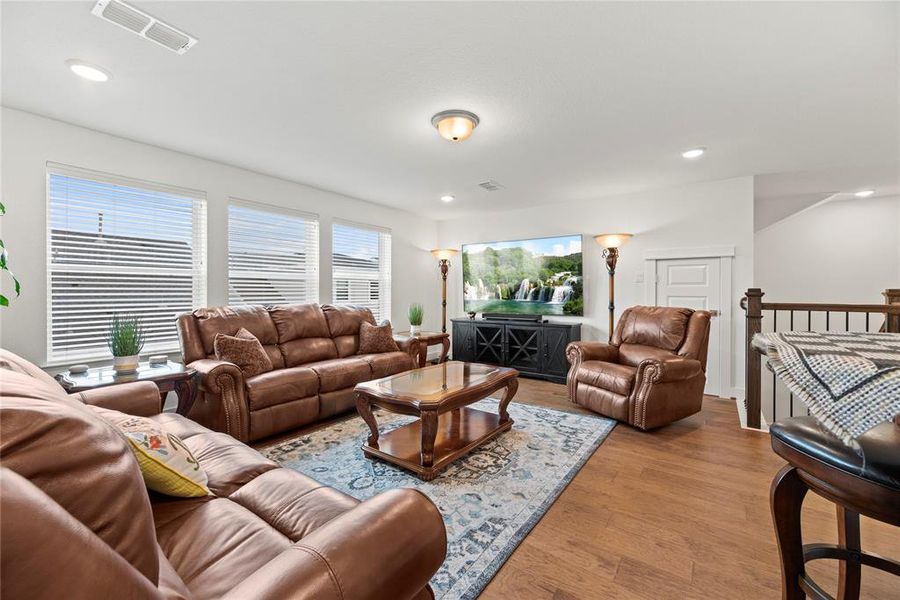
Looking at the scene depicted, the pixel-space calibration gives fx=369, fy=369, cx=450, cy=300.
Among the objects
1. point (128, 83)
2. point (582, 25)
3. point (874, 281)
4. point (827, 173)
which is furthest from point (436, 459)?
point (874, 281)

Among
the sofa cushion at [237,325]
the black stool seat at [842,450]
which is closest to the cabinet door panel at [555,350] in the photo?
the sofa cushion at [237,325]

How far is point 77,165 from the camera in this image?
2912 mm

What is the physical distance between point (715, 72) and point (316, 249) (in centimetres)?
415

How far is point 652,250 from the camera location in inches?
183

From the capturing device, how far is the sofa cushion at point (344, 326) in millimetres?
4102

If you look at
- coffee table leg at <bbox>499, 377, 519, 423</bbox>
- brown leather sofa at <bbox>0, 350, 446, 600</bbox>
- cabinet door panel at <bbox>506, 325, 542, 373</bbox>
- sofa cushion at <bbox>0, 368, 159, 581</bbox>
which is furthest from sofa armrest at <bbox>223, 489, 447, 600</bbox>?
cabinet door panel at <bbox>506, 325, 542, 373</bbox>

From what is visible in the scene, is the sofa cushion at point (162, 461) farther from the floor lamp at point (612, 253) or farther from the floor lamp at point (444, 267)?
the floor lamp at point (444, 267)

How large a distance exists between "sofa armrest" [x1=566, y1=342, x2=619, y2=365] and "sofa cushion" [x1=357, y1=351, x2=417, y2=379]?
1.69 metres

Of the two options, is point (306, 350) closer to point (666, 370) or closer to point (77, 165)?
point (77, 165)

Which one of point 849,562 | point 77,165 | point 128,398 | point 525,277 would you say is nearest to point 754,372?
point 849,562

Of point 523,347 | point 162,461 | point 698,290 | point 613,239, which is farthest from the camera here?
point 523,347

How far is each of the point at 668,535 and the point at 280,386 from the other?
2714 millimetres

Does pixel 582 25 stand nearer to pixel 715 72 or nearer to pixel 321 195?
pixel 715 72

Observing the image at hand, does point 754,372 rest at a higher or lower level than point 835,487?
lower
